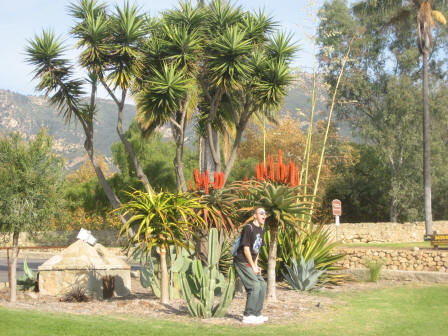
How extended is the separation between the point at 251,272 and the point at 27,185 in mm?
4957

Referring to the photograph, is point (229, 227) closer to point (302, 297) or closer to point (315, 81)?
point (302, 297)

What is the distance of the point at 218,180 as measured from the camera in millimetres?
10461

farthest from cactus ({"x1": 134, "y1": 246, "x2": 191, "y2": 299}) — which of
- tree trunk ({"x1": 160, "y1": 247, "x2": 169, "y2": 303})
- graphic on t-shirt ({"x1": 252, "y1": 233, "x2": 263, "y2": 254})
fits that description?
graphic on t-shirt ({"x1": 252, "y1": 233, "x2": 263, "y2": 254})

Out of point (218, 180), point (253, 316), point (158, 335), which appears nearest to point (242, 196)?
point (218, 180)

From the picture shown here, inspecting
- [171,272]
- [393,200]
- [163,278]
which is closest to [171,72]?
[171,272]

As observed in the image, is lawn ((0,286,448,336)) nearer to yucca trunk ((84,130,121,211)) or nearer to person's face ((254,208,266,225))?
person's face ((254,208,266,225))

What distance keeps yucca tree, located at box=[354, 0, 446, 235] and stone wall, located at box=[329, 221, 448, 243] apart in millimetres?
4673

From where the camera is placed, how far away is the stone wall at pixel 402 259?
16484 mm

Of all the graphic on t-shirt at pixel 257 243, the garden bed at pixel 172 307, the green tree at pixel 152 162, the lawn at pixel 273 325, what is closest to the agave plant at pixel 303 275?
the garden bed at pixel 172 307

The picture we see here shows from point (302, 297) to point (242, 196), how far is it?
8.12 feet

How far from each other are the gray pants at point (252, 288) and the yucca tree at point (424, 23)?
20510mm

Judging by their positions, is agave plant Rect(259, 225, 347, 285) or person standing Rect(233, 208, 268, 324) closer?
person standing Rect(233, 208, 268, 324)

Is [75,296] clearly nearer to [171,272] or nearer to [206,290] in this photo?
[171,272]

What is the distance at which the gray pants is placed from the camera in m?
8.23
